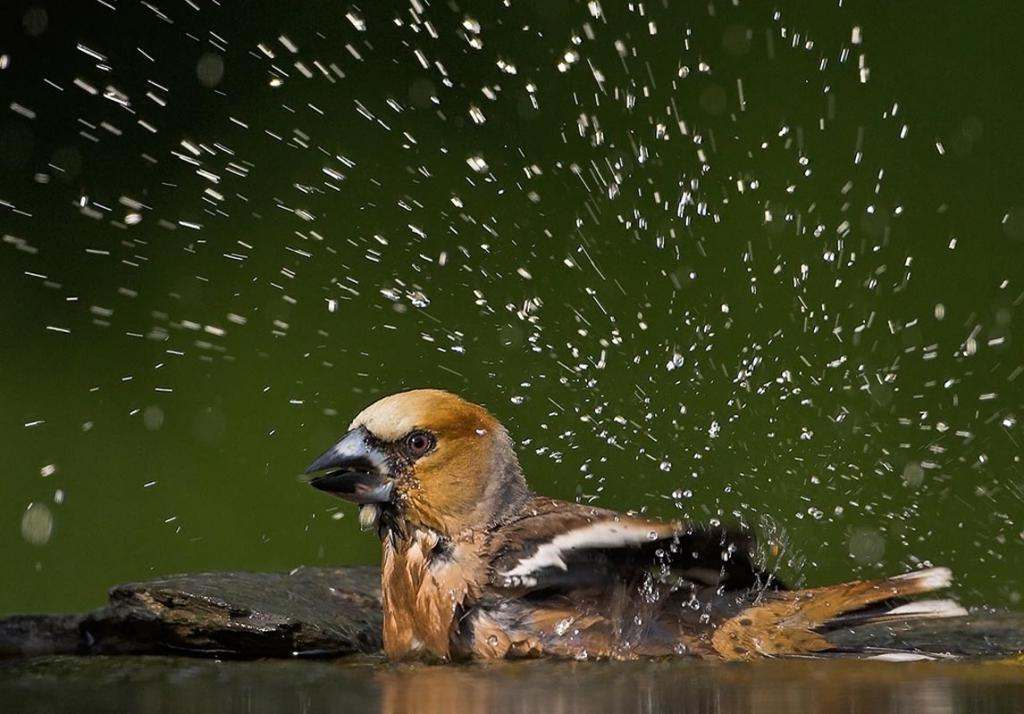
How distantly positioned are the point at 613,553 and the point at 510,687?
2.62 feet

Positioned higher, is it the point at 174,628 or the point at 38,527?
the point at 38,527

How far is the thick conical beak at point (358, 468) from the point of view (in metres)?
3.14

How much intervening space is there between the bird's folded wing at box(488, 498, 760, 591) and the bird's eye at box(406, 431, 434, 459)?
0.30 meters

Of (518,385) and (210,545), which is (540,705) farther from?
(210,545)

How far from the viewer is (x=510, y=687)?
2.16 metres

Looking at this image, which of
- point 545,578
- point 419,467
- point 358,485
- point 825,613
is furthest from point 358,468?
point 825,613

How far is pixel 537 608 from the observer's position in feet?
9.41

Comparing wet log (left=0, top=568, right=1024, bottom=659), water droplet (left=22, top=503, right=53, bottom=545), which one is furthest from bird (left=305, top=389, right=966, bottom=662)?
water droplet (left=22, top=503, right=53, bottom=545)

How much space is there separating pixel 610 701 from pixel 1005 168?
309 cm

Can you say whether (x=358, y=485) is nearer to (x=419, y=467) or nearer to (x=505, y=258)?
(x=419, y=467)

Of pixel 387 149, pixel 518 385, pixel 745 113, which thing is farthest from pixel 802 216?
pixel 387 149

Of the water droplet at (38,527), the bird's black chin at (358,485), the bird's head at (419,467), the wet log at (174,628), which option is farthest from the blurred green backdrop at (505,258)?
the wet log at (174,628)

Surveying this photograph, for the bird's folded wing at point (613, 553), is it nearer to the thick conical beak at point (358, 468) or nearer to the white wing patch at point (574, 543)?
the white wing patch at point (574, 543)

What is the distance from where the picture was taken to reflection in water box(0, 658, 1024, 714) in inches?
72.0
